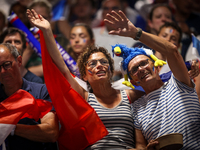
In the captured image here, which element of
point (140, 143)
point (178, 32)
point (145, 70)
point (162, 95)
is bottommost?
point (140, 143)

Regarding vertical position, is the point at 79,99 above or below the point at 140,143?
above

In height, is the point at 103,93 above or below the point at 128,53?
below

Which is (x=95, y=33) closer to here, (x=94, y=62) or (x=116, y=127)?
(x=94, y=62)

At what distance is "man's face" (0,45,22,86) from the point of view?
236cm

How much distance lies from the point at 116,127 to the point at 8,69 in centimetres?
109

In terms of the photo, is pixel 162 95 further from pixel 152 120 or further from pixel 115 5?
pixel 115 5

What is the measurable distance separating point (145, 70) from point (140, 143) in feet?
2.15

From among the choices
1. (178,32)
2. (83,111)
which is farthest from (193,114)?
(178,32)

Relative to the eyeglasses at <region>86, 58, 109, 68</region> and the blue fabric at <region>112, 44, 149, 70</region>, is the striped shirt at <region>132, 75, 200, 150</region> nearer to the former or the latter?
the blue fabric at <region>112, 44, 149, 70</region>

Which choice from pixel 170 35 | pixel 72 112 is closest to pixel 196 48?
pixel 170 35

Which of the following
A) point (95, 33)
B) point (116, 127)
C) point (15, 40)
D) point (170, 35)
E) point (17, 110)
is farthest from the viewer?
point (95, 33)

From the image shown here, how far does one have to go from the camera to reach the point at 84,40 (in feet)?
11.9

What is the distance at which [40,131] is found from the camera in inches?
86.0

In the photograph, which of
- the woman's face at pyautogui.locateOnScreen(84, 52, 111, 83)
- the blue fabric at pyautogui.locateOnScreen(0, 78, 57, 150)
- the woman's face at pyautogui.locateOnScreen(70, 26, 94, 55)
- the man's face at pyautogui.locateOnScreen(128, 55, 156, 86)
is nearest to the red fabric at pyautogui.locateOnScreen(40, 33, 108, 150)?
the blue fabric at pyautogui.locateOnScreen(0, 78, 57, 150)
